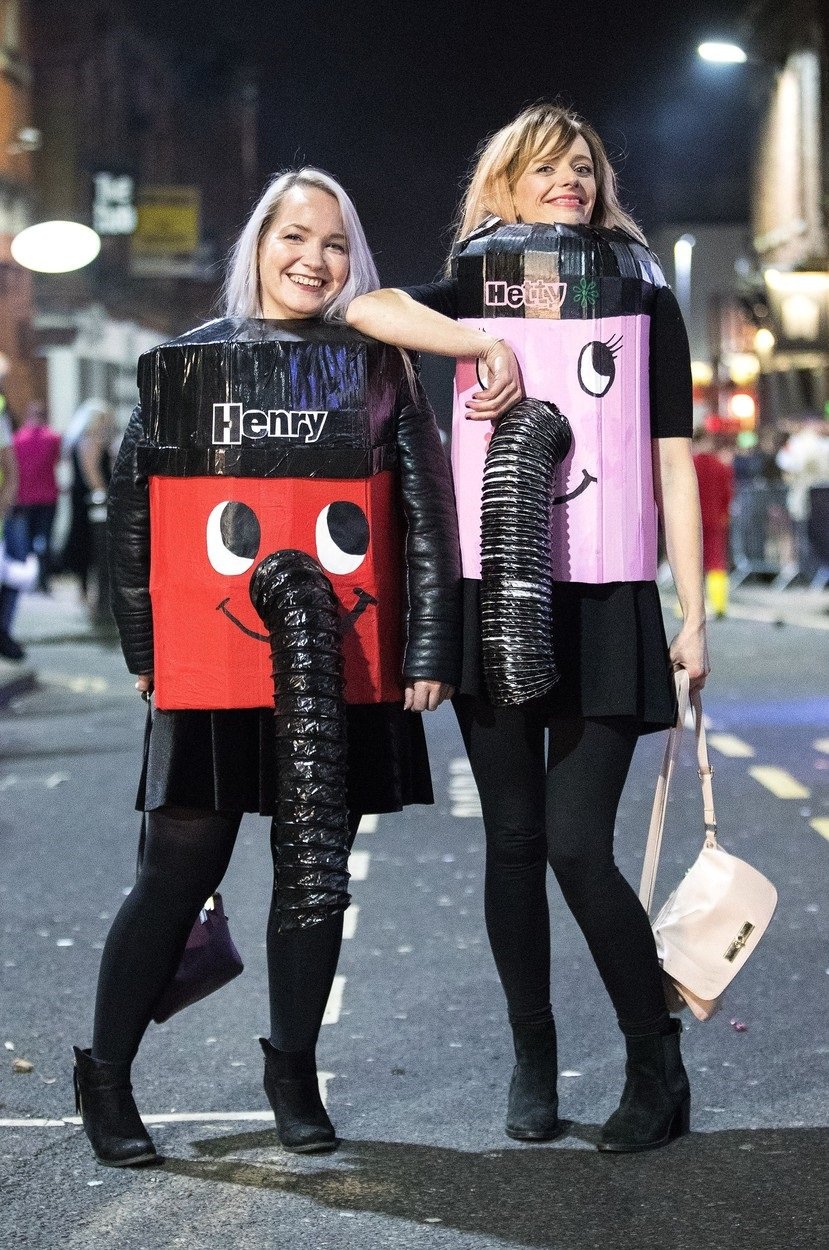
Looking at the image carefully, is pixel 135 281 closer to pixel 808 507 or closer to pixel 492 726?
pixel 808 507

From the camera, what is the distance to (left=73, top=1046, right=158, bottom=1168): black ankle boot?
3.96 meters

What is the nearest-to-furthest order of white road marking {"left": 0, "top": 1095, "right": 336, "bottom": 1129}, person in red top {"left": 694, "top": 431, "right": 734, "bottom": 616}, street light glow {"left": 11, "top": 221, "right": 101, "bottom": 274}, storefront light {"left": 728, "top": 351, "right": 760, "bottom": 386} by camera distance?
white road marking {"left": 0, "top": 1095, "right": 336, "bottom": 1129}, street light glow {"left": 11, "top": 221, "right": 101, "bottom": 274}, person in red top {"left": 694, "top": 431, "right": 734, "bottom": 616}, storefront light {"left": 728, "top": 351, "right": 760, "bottom": 386}

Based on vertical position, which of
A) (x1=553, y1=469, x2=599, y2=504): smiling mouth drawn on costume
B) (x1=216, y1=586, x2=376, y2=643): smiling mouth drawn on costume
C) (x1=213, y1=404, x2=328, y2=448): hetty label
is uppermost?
(x1=213, y1=404, x2=328, y2=448): hetty label

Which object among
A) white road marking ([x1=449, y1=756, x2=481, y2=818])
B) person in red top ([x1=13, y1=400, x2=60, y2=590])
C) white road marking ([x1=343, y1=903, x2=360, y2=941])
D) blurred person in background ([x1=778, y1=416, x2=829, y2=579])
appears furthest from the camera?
blurred person in background ([x1=778, y1=416, x2=829, y2=579])

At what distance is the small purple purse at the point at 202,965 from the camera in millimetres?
4082

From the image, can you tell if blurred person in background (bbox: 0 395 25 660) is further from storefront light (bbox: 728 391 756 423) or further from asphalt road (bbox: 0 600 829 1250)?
storefront light (bbox: 728 391 756 423)

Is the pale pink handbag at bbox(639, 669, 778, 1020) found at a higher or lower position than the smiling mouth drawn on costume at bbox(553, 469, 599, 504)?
lower

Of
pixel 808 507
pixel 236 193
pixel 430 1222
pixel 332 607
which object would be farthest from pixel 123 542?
pixel 236 193

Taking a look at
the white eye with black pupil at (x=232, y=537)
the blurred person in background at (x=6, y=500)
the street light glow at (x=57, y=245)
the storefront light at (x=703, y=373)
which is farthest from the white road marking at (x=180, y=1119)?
the storefront light at (x=703, y=373)

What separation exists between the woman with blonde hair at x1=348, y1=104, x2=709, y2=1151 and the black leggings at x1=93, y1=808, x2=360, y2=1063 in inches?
15.4

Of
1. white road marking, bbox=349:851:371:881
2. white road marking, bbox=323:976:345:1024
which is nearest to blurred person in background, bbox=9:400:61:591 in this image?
white road marking, bbox=349:851:371:881

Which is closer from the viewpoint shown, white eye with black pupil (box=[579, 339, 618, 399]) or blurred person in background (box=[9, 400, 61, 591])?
white eye with black pupil (box=[579, 339, 618, 399])

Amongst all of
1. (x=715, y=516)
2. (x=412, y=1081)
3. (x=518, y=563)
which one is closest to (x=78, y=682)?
(x=715, y=516)

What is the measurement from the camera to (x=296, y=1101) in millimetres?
4016
